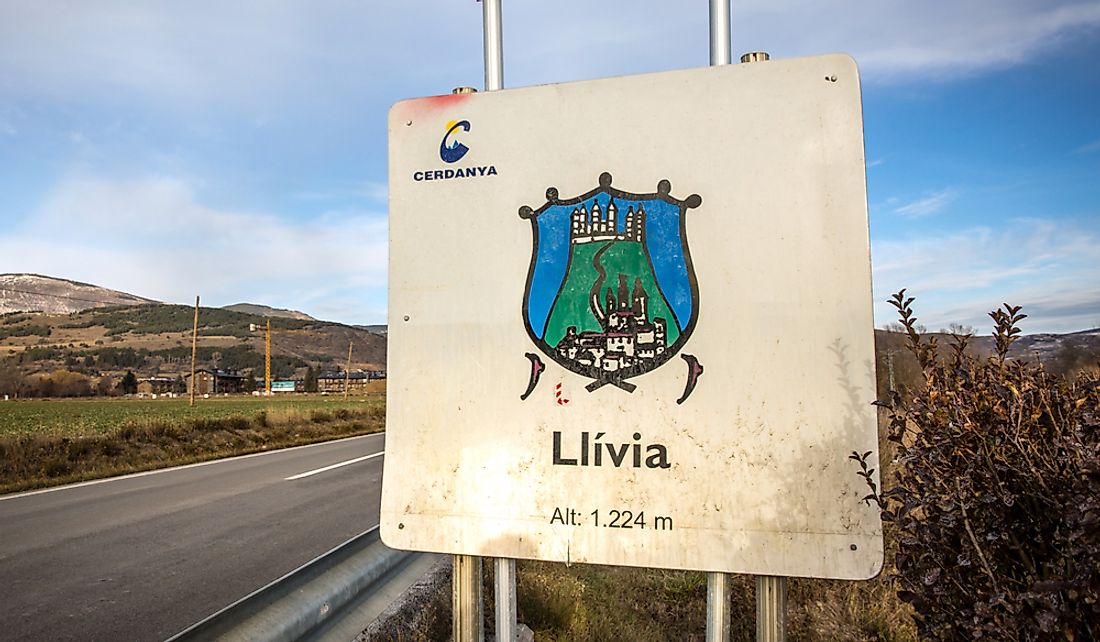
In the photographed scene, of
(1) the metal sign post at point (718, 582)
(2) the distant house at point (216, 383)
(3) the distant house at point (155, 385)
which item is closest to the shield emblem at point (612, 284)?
(1) the metal sign post at point (718, 582)

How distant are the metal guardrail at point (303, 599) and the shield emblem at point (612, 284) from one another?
1294 millimetres

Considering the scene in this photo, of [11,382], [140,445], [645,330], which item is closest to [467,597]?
[645,330]

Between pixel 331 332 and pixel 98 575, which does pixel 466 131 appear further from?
pixel 331 332

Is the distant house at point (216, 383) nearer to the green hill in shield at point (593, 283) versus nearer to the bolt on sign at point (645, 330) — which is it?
the bolt on sign at point (645, 330)

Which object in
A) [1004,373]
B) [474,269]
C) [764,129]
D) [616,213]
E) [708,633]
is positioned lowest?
[708,633]

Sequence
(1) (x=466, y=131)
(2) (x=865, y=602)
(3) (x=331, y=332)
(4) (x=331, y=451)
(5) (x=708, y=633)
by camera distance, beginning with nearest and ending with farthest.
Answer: (5) (x=708, y=633) → (1) (x=466, y=131) → (2) (x=865, y=602) → (4) (x=331, y=451) → (3) (x=331, y=332)

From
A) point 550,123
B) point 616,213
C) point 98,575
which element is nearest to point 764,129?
point 616,213

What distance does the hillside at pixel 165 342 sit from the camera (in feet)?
402

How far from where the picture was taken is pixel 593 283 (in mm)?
1771

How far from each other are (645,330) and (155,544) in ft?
21.4

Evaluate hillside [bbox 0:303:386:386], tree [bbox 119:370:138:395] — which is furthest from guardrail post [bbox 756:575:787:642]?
hillside [bbox 0:303:386:386]

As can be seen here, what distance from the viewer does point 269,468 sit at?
1299 cm

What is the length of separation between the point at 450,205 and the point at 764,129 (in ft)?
2.92

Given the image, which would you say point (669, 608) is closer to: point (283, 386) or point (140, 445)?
point (140, 445)
